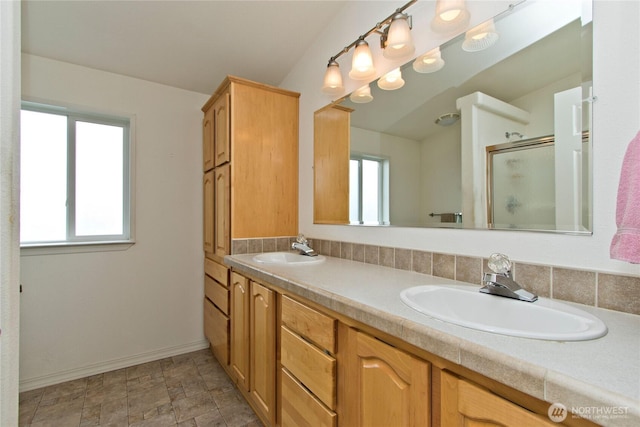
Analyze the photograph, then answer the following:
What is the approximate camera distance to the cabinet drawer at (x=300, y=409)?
3.35ft

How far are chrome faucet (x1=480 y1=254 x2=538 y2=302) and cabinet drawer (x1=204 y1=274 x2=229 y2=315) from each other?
5.48ft

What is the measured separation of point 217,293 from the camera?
2240mm

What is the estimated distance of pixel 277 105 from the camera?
7.36ft

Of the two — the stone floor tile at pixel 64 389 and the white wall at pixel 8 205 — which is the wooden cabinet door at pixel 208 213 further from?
the white wall at pixel 8 205

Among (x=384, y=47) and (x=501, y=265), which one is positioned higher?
(x=384, y=47)

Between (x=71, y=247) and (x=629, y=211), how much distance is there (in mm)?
3092

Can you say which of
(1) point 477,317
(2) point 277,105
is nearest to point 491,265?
(1) point 477,317

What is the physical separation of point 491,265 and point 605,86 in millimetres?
600

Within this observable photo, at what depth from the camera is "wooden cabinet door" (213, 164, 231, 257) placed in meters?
2.08

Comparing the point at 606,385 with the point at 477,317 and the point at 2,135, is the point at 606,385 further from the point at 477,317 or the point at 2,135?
the point at 2,135

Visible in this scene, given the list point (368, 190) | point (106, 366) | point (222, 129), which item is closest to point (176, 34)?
point (222, 129)

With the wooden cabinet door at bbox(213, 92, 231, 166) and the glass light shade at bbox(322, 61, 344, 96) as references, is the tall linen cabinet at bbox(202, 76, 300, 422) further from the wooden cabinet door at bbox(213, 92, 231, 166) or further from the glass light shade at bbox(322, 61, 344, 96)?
the glass light shade at bbox(322, 61, 344, 96)

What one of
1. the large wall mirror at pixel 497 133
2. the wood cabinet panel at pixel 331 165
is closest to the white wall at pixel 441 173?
A: the large wall mirror at pixel 497 133

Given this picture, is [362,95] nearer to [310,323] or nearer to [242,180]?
[242,180]
